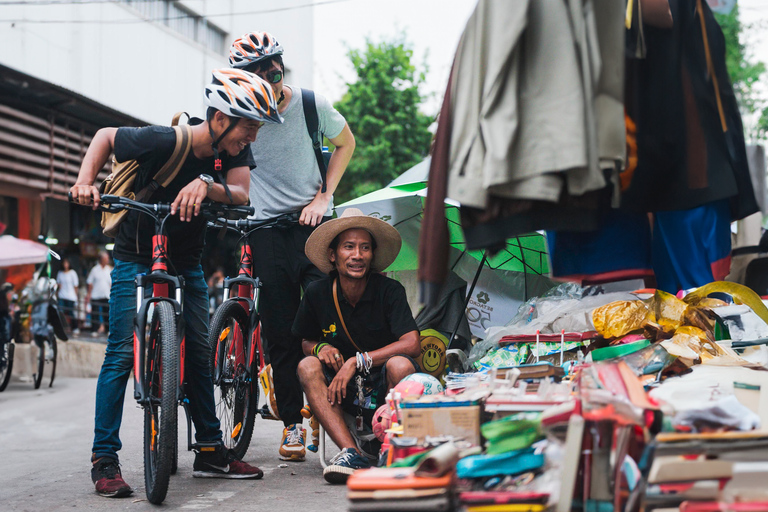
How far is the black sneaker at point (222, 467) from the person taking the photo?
457 cm

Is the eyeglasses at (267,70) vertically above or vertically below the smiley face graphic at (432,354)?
above

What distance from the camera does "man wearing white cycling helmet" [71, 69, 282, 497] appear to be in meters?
4.12

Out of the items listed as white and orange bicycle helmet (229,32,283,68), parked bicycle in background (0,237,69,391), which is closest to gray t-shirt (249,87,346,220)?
white and orange bicycle helmet (229,32,283,68)

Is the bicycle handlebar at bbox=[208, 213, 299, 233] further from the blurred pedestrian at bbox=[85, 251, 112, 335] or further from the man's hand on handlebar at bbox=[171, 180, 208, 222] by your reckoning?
the blurred pedestrian at bbox=[85, 251, 112, 335]

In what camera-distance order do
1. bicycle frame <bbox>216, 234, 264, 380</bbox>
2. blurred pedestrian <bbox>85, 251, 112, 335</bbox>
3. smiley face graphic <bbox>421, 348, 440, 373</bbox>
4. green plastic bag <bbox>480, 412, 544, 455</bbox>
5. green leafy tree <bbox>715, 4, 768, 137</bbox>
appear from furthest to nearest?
green leafy tree <bbox>715, 4, 768, 137</bbox> → blurred pedestrian <bbox>85, 251, 112, 335</bbox> → smiley face graphic <bbox>421, 348, 440, 373</bbox> → bicycle frame <bbox>216, 234, 264, 380</bbox> → green plastic bag <bbox>480, 412, 544, 455</bbox>

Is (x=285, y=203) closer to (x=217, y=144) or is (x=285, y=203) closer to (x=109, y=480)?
(x=217, y=144)

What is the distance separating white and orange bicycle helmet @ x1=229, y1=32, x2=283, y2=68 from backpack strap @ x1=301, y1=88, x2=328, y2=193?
1.21 ft

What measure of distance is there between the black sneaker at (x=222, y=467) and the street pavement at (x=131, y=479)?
6 centimetres

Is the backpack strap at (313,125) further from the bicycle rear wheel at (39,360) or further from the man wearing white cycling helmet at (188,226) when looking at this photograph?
the bicycle rear wheel at (39,360)

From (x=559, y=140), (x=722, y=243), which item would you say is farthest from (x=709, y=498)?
(x=722, y=243)

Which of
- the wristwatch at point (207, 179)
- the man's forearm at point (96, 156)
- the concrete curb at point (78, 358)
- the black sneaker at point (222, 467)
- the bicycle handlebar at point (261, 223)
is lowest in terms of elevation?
the concrete curb at point (78, 358)

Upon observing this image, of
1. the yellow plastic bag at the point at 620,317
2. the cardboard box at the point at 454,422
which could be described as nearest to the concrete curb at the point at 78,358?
the yellow plastic bag at the point at 620,317

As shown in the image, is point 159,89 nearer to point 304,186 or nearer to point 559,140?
point 304,186

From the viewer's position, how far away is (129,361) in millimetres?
→ 4195
